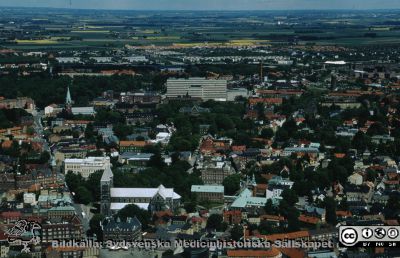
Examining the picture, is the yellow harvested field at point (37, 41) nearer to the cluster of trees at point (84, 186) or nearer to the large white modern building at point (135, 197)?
the cluster of trees at point (84, 186)

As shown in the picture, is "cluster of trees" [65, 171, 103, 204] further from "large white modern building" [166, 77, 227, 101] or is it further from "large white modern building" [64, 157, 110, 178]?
"large white modern building" [166, 77, 227, 101]

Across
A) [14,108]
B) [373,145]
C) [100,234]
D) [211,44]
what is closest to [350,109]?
[373,145]

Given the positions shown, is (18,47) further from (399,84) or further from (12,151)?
(12,151)

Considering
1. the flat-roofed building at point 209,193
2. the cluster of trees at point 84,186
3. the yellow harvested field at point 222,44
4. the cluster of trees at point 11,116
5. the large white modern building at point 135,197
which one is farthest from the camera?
the yellow harvested field at point 222,44

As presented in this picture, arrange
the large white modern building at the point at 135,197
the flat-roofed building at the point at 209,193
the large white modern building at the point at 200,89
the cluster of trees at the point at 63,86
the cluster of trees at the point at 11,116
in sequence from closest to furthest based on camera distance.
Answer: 1. the large white modern building at the point at 135,197
2. the flat-roofed building at the point at 209,193
3. the cluster of trees at the point at 11,116
4. the cluster of trees at the point at 63,86
5. the large white modern building at the point at 200,89

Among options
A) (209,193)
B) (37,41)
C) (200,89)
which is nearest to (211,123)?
(200,89)

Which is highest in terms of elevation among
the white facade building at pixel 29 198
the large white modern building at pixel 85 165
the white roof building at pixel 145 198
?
the white roof building at pixel 145 198

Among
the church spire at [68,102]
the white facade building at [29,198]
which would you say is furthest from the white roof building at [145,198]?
the church spire at [68,102]

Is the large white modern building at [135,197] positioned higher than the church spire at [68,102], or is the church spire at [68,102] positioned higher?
the large white modern building at [135,197]
